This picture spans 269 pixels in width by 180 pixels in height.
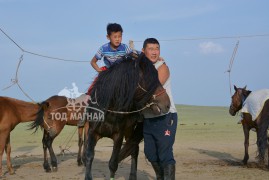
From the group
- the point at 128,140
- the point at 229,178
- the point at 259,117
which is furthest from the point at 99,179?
the point at 259,117

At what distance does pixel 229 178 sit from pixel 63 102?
4.82 meters

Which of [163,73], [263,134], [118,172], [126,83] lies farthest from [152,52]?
[263,134]

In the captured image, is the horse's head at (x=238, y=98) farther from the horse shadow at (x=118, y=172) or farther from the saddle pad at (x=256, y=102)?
the horse shadow at (x=118, y=172)

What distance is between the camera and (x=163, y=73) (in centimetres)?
585

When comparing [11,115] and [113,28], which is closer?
[113,28]

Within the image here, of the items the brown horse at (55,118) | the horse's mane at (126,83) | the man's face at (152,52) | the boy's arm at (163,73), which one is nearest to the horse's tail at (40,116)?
the brown horse at (55,118)

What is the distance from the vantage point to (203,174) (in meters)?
9.09

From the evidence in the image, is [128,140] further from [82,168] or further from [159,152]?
[82,168]

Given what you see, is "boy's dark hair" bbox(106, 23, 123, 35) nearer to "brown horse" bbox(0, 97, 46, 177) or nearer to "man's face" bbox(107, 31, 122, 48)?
"man's face" bbox(107, 31, 122, 48)

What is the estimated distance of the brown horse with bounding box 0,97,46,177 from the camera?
9.49 m

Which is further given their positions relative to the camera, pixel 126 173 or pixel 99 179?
pixel 126 173

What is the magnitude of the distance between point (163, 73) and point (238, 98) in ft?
22.4

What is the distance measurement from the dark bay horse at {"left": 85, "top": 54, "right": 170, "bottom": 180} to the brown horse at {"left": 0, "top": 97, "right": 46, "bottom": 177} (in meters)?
3.88

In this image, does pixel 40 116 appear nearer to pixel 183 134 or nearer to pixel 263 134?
pixel 263 134
